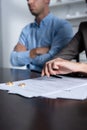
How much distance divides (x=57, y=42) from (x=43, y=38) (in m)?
0.14

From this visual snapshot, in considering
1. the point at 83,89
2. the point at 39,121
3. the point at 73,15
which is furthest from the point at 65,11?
the point at 39,121

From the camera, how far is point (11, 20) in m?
2.88

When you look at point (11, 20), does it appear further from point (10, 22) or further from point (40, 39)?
point (40, 39)

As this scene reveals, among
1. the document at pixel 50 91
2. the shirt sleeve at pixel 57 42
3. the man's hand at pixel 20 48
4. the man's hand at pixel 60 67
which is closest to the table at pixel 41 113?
the document at pixel 50 91

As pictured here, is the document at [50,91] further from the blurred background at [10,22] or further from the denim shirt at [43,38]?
the blurred background at [10,22]

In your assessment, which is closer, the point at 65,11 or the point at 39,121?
the point at 39,121

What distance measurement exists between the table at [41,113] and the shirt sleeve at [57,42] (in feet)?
2.93

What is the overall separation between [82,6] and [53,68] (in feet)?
4.74

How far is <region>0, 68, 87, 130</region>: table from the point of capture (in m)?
0.42

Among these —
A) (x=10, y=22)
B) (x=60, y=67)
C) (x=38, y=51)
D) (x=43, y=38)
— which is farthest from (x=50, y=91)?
(x=10, y=22)

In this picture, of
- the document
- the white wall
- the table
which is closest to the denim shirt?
the document

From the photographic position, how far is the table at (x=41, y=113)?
0.42 meters

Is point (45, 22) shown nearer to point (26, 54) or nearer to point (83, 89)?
point (26, 54)

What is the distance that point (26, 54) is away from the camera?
1629 millimetres
